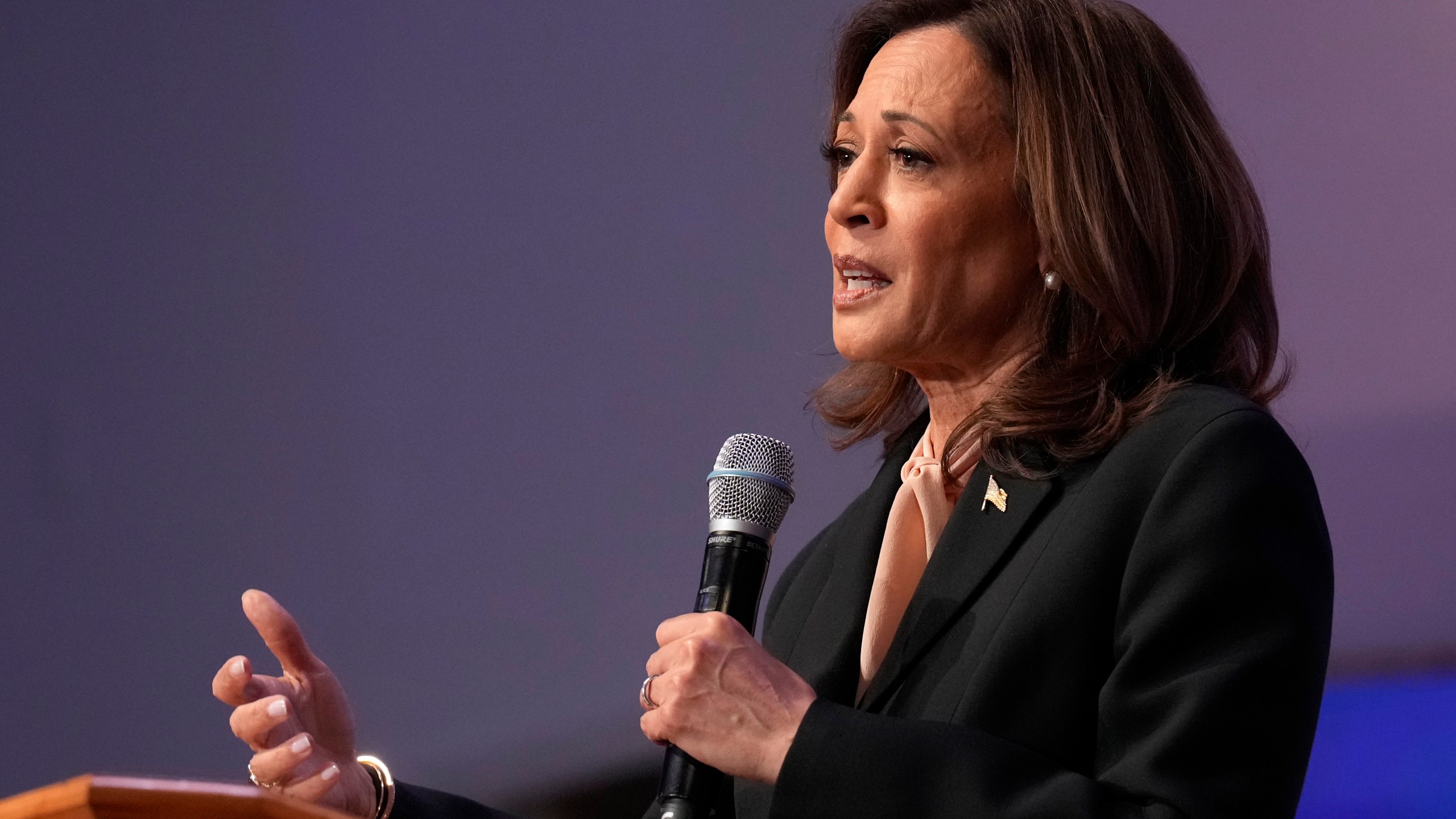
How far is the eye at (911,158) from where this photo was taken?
6.63ft

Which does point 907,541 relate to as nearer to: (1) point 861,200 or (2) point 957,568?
(2) point 957,568

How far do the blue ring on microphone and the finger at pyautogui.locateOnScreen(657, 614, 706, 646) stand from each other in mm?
186

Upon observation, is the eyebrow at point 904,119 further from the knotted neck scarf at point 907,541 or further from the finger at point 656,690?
the finger at point 656,690

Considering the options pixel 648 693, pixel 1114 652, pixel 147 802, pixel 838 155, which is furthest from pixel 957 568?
pixel 147 802

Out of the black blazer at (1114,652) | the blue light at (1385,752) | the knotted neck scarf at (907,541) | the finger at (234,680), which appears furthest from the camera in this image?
the blue light at (1385,752)

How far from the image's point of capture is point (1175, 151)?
2.02 meters

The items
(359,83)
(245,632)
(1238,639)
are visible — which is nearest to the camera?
(1238,639)

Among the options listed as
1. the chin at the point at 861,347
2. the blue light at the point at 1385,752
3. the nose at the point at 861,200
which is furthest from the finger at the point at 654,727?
the blue light at the point at 1385,752

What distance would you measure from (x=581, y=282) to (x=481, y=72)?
1.81 ft

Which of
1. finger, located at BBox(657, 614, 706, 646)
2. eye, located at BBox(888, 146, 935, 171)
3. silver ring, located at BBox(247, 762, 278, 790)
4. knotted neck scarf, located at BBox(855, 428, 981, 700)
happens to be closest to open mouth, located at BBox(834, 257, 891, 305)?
eye, located at BBox(888, 146, 935, 171)

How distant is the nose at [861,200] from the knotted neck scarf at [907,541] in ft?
1.19

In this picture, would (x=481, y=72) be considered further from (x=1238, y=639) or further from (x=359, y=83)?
(x=1238, y=639)

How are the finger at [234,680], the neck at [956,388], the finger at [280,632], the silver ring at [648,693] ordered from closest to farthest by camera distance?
the silver ring at [648,693]
the finger at [234,680]
the finger at [280,632]
the neck at [956,388]

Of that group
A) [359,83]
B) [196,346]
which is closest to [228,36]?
[359,83]
